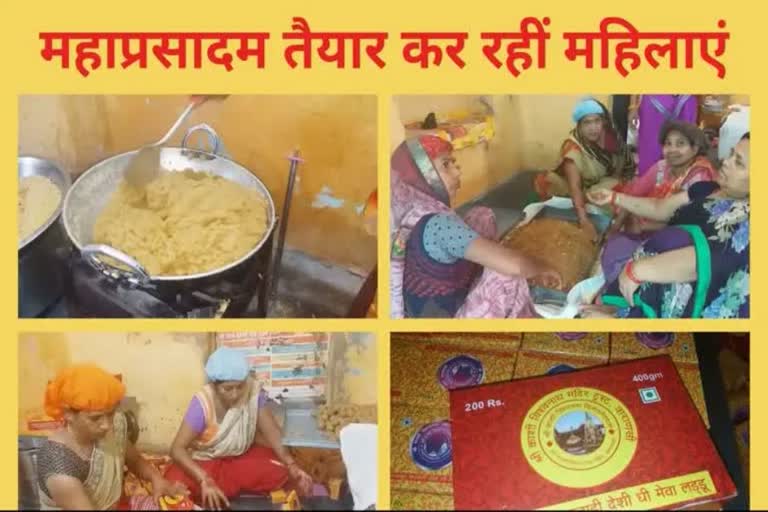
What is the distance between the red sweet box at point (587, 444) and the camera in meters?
2.06

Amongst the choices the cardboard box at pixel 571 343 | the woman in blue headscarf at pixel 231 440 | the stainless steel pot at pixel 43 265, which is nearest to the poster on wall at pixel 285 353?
the woman in blue headscarf at pixel 231 440

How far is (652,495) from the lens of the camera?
2.05 m

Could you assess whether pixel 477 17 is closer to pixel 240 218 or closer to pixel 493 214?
pixel 493 214

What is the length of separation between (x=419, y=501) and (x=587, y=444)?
38 cm

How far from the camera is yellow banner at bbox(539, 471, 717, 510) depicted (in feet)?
6.69

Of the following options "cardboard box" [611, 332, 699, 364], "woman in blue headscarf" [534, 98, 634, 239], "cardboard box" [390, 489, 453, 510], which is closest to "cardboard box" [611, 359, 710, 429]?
"cardboard box" [611, 332, 699, 364]

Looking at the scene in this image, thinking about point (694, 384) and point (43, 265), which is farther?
point (694, 384)

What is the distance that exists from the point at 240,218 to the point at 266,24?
16.5 inches

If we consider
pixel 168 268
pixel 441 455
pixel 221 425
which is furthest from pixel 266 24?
pixel 441 455

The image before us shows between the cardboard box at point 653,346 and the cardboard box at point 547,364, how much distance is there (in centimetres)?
6

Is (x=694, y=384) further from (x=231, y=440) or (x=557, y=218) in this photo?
(x=231, y=440)

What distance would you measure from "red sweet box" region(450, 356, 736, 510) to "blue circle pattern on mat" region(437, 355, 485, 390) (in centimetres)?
2

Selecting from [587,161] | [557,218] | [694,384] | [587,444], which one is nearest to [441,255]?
[557,218]

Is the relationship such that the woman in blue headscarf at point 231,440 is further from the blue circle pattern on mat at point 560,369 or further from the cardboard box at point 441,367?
the blue circle pattern on mat at point 560,369
